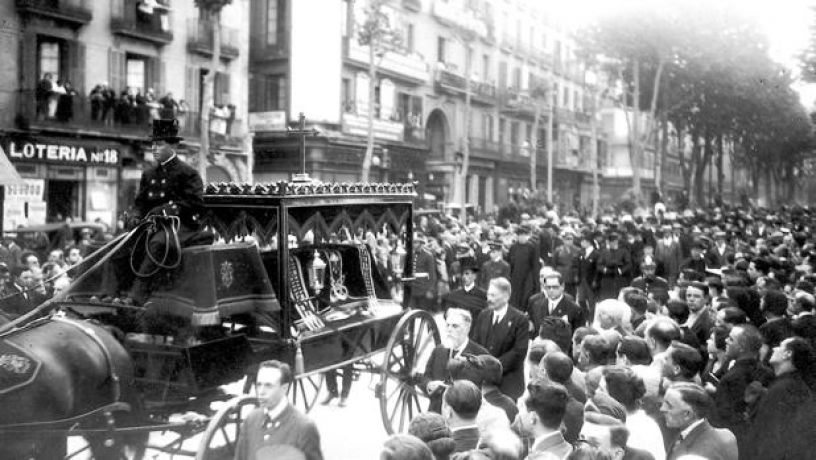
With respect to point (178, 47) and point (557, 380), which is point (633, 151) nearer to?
point (178, 47)

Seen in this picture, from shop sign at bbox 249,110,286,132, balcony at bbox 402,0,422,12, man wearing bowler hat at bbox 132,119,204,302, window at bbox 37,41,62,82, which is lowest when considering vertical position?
man wearing bowler hat at bbox 132,119,204,302

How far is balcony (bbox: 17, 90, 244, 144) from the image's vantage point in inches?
838

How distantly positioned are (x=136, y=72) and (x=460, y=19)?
20440 millimetres

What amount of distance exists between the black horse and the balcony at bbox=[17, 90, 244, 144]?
15.5 m

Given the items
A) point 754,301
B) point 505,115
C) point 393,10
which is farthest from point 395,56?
point 754,301

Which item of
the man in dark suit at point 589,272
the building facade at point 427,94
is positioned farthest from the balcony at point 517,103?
the man in dark suit at point 589,272

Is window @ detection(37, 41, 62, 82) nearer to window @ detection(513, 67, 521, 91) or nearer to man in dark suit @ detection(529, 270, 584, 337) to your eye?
man in dark suit @ detection(529, 270, 584, 337)

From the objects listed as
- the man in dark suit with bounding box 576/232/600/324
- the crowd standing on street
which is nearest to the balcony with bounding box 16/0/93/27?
the crowd standing on street

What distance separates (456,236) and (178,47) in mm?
12800

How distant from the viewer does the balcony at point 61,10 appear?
21.3 m

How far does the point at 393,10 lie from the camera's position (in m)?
35.7

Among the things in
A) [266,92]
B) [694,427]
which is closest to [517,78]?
[266,92]

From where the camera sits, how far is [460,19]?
41.2 metres

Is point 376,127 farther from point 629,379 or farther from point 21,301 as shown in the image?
point 629,379
